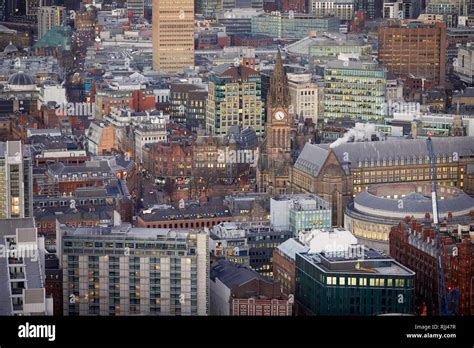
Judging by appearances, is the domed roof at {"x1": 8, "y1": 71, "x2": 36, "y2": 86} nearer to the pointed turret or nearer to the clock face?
the pointed turret

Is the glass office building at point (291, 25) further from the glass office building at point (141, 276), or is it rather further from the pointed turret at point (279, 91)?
the glass office building at point (141, 276)

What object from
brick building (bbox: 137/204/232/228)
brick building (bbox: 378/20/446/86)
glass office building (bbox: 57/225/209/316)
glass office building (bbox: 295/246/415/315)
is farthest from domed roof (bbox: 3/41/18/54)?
glass office building (bbox: 295/246/415/315)

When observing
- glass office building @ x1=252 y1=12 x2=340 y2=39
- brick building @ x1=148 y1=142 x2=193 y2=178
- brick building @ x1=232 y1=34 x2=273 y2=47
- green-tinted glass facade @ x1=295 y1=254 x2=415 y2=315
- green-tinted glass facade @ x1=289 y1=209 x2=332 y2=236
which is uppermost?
glass office building @ x1=252 y1=12 x2=340 y2=39

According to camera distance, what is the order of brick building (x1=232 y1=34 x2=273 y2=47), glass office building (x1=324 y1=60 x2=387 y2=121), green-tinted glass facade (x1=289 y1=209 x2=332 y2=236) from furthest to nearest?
brick building (x1=232 y1=34 x2=273 y2=47), glass office building (x1=324 y1=60 x2=387 y2=121), green-tinted glass facade (x1=289 y1=209 x2=332 y2=236)

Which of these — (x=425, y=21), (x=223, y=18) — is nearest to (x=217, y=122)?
(x=425, y=21)

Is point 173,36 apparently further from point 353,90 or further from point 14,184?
point 14,184

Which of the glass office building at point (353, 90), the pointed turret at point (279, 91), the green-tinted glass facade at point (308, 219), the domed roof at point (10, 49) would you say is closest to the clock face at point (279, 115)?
the pointed turret at point (279, 91)

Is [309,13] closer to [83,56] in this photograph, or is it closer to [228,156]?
[83,56]
